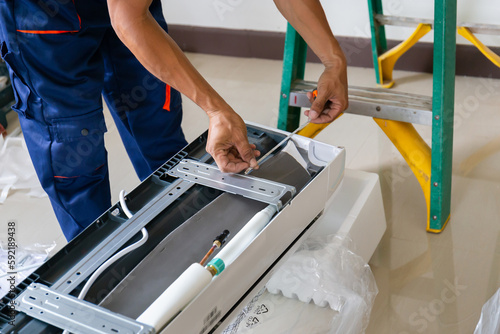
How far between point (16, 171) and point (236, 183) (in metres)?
1.35

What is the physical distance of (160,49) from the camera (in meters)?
1.09

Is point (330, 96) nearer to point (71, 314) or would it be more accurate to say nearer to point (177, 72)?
point (177, 72)

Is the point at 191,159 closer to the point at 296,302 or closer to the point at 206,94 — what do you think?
the point at 206,94

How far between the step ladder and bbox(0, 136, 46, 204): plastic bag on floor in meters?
0.97

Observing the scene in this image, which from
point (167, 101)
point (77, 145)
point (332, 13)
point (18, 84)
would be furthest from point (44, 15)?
point (332, 13)

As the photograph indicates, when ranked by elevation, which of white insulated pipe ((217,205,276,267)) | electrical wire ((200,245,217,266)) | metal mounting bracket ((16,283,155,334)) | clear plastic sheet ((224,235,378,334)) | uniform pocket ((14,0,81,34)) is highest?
uniform pocket ((14,0,81,34))

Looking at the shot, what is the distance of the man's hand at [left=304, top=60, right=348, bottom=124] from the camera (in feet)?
4.66

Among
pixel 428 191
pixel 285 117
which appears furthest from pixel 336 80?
pixel 428 191

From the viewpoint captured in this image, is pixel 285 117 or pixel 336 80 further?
pixel 285 117

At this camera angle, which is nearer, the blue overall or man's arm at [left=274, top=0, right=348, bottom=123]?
the blue overall

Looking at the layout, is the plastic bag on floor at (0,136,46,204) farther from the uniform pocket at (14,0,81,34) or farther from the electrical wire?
the electrical wire

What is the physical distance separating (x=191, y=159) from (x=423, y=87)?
160 centimetres

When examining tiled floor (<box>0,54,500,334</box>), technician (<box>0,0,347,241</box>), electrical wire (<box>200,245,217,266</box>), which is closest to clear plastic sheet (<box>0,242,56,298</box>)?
tiled floor (<box>0,54,500,334</box>)

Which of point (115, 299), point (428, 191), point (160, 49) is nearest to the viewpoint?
point (115, 299)
